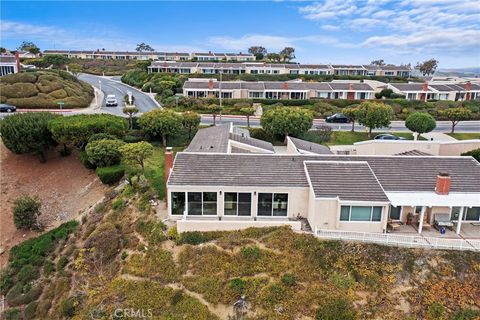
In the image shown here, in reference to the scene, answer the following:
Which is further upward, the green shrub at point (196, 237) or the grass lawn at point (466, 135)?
the grass lawn at point (466, 135)

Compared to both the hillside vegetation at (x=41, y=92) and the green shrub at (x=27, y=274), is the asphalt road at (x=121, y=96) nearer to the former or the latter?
the hillside vegetation at (x=41, y=92)

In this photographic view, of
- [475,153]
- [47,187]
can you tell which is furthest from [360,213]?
[47,187]

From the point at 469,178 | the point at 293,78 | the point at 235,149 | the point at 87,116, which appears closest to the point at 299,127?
the point at 235,149

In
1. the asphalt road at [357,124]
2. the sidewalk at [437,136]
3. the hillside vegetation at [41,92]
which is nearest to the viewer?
the sidewalk at [437,136]

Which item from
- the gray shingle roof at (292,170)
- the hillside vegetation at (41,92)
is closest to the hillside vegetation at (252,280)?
the gray shingle roof at (292,170)

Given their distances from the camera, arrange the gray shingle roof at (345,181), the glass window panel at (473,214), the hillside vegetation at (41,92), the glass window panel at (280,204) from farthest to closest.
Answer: the hillside vegetation at (41,92), the glass window panel at (280,204), the glass window panel at (473,214), the gray shingle roof at (345,181)

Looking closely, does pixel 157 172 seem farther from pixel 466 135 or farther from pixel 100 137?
pixel 466 135

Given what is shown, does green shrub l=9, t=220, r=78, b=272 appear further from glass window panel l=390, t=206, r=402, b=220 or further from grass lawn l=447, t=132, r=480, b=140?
grass lawn l=447, t=132, r=480, b=140

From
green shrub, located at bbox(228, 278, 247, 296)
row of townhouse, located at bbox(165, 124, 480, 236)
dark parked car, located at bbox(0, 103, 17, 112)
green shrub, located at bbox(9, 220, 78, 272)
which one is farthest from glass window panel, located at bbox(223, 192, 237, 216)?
dark parked car, located at bbox(0, 103, 17, 112)

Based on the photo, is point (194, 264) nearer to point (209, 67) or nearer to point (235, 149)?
point (235, 149)
